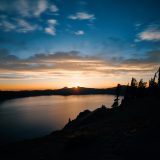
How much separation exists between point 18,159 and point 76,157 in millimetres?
6352

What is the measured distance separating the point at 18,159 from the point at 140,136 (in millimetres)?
10753

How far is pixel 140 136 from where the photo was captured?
50.6 feet

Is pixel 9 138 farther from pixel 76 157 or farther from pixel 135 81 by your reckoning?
pixel 76 157

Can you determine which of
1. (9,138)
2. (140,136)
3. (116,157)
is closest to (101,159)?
(116,157)

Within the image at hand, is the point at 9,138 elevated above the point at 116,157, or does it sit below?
below

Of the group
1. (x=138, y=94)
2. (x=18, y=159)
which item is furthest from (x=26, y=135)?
Result: (x=18, y=159)

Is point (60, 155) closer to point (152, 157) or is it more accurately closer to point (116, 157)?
point (116, 157)

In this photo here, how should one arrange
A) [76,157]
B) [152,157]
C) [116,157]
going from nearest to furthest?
[152,157], [116,157], [76,157]

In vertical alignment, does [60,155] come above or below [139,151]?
below

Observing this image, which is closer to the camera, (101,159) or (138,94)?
(101,159)

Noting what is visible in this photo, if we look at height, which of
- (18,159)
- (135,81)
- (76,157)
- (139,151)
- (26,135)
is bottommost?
(26,135)

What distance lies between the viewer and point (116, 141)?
1595 centimetres

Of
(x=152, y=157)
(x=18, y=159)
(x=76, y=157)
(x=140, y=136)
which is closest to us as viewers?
(x=152, y=157)

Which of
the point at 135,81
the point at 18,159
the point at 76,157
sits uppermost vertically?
the point at 135,81
